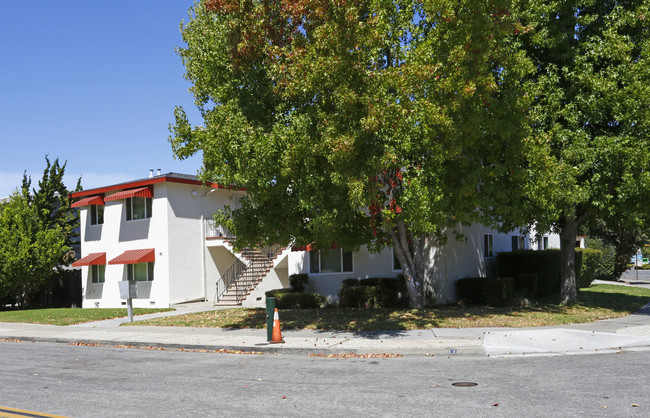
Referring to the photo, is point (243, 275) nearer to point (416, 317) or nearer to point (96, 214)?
point (96, 214)

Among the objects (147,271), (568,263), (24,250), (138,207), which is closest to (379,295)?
(568,263)

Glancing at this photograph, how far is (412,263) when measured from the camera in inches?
701

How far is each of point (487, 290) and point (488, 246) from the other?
16.5ft

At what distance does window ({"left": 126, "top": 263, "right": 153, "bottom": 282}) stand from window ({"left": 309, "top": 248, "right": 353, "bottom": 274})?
8765 mm

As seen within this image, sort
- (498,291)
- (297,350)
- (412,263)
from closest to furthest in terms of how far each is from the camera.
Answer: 1. (297,350)
2. (412,263)
3. (498,291)

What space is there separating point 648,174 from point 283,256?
48.7 ft

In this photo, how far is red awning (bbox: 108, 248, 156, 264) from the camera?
26516 mm

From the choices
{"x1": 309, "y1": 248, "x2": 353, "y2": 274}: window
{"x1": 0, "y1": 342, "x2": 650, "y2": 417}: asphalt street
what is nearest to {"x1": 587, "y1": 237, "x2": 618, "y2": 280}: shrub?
{"x1": 309, "y1": 248, "x2": 353, "y2": 274}: window

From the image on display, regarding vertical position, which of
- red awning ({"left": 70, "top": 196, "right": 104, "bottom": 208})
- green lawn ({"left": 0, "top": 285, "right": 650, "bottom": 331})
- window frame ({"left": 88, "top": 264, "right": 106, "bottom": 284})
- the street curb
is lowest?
the street curb

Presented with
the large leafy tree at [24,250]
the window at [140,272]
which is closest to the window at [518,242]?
the window at [140,272]

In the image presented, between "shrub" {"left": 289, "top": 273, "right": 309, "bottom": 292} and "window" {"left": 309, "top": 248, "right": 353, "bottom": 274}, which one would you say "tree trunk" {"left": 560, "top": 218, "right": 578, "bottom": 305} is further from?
"shrub" {"left": 289, "top": 273, "right": 309, "bottom": 292}

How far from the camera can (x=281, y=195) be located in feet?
52.2

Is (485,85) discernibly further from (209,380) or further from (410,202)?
(209,380)

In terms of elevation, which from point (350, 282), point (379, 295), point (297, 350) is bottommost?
point (297, 350)
